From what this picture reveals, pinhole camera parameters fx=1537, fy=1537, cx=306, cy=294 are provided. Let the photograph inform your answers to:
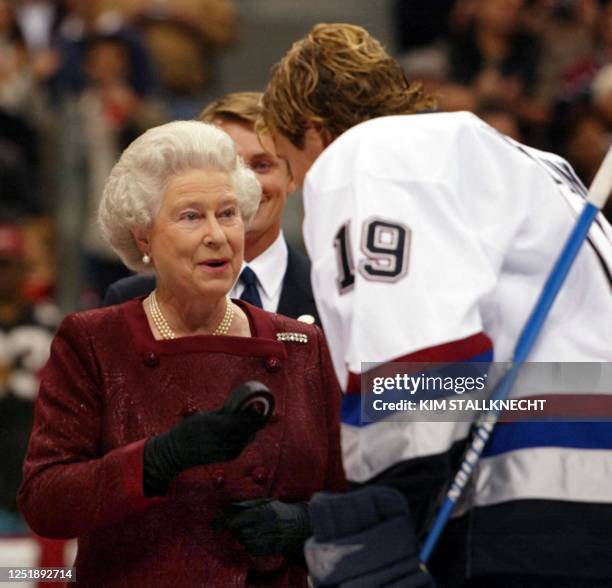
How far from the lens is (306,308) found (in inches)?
161

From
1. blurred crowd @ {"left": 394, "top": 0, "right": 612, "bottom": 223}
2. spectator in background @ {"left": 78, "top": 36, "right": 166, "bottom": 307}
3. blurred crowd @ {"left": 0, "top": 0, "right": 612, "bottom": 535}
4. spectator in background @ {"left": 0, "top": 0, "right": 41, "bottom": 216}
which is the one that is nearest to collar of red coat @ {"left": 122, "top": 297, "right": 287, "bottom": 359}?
blurred crowd @ {"left": 0, "top": 0, "right": 612, "bottom": 535}

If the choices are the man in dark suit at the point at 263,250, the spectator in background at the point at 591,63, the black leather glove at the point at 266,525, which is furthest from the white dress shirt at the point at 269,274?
the spectator in background at the point at 591,63

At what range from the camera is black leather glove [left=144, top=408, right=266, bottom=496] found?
2867mm

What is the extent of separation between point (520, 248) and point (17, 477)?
3.52 meters

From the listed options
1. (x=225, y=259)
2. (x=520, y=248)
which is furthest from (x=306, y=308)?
(x=520, y=248)

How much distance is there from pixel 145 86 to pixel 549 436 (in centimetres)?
A: 617

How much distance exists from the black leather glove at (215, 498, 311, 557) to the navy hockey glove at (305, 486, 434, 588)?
21.7 inches

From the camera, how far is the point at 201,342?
3.29m

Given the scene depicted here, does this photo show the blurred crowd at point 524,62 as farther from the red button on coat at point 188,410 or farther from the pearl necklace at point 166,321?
the red button on coat at point 188,410

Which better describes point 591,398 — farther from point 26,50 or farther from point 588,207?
point 26,50

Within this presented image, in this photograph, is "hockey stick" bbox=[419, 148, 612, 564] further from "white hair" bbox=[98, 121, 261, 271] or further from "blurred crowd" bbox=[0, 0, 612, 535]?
"blurred crowd" bbox=[0, 0, 612, 535]

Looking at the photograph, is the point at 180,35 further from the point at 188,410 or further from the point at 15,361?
the point at 188,410

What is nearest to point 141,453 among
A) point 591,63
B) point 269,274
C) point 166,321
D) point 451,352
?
point 166,321

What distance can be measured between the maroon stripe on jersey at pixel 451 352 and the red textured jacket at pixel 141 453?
28.3 inches
